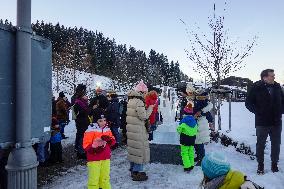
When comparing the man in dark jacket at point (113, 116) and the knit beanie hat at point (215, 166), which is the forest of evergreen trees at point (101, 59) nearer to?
the man in dark jacket at point (113, 116)

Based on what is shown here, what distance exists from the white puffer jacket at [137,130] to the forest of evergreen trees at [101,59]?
143 feet

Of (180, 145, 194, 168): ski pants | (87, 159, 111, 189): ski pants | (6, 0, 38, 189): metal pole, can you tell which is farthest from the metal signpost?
(180, 145, 194, 168): ski pants

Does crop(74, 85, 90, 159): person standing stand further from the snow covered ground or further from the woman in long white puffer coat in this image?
the woman in long white puffer coat

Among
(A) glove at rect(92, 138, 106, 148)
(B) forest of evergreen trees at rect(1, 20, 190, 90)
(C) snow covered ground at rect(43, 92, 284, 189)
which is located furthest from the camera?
(B) forest of evergreen trees at rect(1, 20, 190, 90)

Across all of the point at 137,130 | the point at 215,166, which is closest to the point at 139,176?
the point at 137,130

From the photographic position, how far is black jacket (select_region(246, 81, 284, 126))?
7.21 metres

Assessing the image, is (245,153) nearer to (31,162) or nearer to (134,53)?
(31,162)

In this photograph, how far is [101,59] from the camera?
99.1m

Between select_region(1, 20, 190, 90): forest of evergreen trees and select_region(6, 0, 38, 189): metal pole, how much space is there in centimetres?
4734

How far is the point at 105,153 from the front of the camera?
19.6 feet

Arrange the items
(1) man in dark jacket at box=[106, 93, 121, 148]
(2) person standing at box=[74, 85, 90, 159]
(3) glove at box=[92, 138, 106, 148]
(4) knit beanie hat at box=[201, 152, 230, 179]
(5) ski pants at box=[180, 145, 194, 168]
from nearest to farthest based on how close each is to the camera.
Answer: (4) knit beanie hat at box=[201, 152, 230, 179], (3) glove at box=[92, 138, 106, 148], (5) ski pants at box=[180, 145, 194, 168], (2) person standing at box=[74, 85, 90, 159], (1) man in dark jacket at box=[106, 93, 121, 148]

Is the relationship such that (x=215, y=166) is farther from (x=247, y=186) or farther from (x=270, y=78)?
(x=270, y=78)

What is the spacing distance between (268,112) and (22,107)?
531 centimetres

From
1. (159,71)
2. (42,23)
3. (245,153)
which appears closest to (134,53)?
(159,71)
